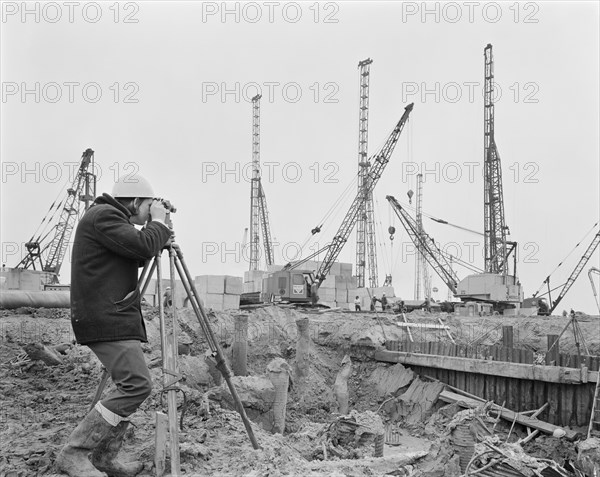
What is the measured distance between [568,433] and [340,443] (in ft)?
15.8

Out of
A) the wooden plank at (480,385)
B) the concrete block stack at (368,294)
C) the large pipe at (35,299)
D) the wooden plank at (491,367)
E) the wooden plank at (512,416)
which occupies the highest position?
the large pipe at (35,299)

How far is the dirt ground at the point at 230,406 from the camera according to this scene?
4211 mm

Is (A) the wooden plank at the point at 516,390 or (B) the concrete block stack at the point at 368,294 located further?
(B) the concrete block stack at the point at 368,294

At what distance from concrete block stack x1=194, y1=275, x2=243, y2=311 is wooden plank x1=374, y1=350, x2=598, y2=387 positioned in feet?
32.2

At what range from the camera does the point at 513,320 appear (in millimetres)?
19406

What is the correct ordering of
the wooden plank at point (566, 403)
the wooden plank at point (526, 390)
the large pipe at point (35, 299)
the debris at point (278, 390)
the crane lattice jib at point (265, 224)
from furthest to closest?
the crane lattice jib at point (265, 224) → the wooden plank at point (526, 390) → the large pipe at point (35, 299) → the wooden plank at point (566, 403) → the debris at point (278, 390)

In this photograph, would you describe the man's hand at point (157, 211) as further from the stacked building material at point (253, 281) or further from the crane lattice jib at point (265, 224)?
the crane lattice jib at point (265, 224)

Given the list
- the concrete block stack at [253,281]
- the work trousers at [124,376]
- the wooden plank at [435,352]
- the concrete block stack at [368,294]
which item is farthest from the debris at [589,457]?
the concrete block stack at [253,281]

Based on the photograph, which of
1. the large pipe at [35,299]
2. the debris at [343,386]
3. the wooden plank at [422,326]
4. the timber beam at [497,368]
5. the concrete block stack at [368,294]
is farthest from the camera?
the concrete block stack at [368,294]

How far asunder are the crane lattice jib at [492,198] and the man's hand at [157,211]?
38.8 metres

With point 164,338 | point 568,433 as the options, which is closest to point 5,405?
point 164,338

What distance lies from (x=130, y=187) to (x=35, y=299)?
26.8 feet

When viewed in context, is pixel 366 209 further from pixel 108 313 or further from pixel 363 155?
pixel 108 313

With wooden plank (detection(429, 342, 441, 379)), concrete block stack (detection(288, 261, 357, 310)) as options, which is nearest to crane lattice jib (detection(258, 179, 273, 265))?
concrete block stack (detection(288, 261, 357, 310))
